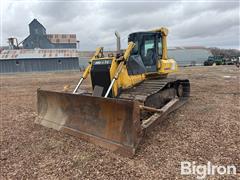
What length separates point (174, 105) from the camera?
589cm

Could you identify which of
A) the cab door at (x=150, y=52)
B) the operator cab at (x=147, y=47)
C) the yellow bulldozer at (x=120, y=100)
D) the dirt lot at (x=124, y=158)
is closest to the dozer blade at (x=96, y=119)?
the yellow bulldozer at (x=120, y=100)

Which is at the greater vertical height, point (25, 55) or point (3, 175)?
point (25, 55)

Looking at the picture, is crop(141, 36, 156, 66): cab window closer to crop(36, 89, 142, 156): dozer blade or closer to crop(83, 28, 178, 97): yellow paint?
crop(83, 28, 178, 97): yellow paint

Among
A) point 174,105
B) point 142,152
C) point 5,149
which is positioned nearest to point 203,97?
point 174,105

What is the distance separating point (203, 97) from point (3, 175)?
23.2 ft

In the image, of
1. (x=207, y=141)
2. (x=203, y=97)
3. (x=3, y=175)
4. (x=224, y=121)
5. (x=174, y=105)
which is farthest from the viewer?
(x=203, y=97)

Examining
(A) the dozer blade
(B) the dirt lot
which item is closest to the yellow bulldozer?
(A) the dozer blade

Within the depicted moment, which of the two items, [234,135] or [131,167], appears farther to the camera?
[234,135]

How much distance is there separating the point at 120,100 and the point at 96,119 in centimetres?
78

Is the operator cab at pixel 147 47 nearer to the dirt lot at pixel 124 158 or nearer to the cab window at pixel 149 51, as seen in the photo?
the cab window at pixel 149 51

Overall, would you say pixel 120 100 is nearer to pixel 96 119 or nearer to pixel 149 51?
pixel 96 119

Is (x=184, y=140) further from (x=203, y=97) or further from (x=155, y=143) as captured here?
(x=203, y=97)

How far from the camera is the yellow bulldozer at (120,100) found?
370 cm

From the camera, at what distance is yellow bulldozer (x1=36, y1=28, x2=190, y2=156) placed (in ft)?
12.1
